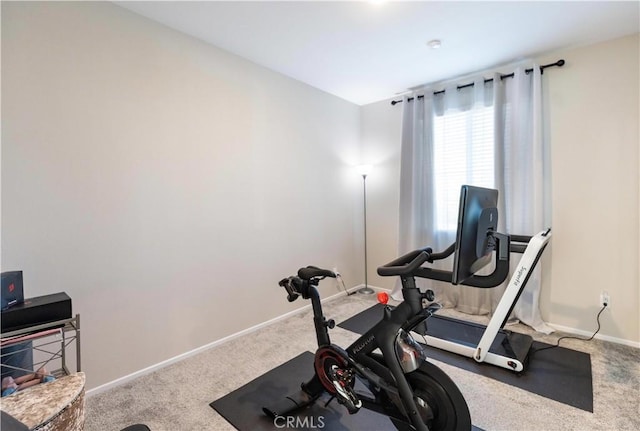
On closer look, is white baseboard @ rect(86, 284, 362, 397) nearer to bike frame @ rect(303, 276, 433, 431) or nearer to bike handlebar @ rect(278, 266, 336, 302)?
bike handlebar @ rect(278, 266, 336, 302)

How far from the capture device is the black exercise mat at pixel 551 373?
1.96 m

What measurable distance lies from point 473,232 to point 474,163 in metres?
2.17

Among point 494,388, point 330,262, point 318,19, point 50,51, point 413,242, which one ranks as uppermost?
point 318,19

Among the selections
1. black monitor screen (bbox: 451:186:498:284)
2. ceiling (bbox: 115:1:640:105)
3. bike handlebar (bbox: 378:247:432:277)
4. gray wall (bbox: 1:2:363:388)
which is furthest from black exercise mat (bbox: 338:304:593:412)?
ceiling (bbox: 115:1:640:105)

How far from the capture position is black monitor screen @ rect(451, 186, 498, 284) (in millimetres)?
1386

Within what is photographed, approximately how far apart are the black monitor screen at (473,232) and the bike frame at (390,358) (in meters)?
0.26

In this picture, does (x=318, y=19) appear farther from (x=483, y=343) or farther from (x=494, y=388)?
Answer: (x=494, y=388)

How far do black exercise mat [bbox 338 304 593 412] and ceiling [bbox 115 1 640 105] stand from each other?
2594 millimetres

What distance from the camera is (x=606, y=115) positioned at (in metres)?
2.67

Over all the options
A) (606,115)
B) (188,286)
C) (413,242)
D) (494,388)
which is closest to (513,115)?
(606,115)

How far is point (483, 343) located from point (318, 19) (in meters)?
2.73

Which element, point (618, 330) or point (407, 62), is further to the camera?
point (407, 62)
